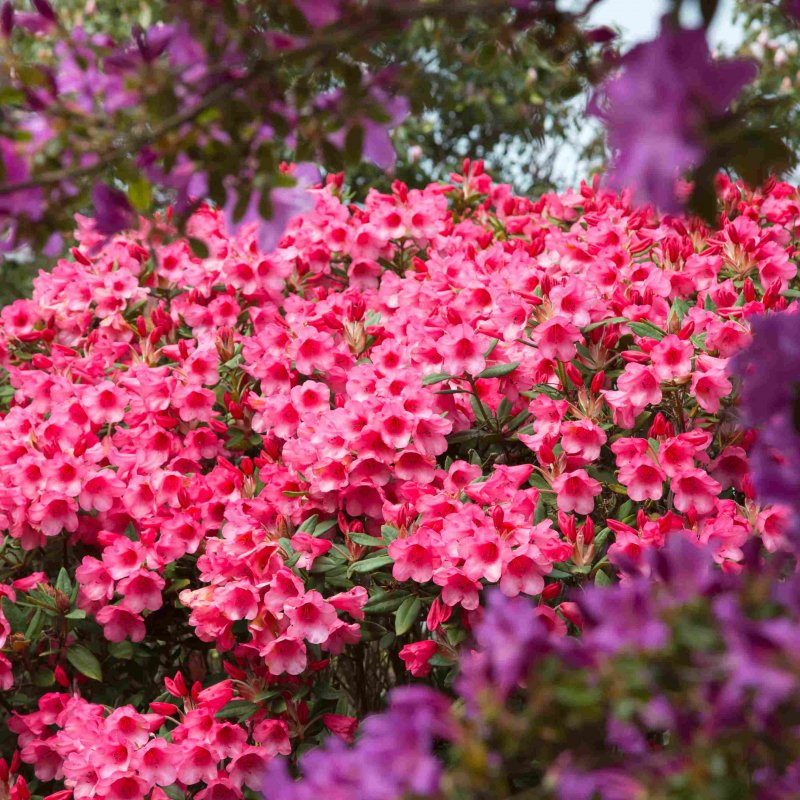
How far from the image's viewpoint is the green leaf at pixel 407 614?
1.76 m

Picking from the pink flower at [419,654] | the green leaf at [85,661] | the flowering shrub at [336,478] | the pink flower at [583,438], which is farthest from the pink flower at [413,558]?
the green leaf at [85,661]

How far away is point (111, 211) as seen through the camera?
3.94 feet

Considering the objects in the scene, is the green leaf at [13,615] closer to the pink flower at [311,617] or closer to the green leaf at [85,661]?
the green leaf at [85,661]

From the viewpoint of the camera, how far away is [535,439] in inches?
75.6

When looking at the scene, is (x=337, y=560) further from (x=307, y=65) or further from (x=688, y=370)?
(x=307, y=65)

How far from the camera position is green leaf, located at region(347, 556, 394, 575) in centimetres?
181

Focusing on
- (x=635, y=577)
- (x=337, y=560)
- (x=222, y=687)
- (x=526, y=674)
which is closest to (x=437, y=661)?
(x=337, y=560)

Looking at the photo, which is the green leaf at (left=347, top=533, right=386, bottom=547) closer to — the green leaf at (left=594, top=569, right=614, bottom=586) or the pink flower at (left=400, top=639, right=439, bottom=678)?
the pink flower at (left=400, top=639, right=439, bottom=678)

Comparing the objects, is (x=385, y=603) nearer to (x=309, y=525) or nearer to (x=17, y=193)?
(x=309, y=525)

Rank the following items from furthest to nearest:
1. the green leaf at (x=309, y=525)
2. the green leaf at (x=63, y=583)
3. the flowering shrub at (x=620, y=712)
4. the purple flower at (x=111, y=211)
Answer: the green leaf at (x=63, y=583), the green leaf at (x=309, y=525), the purple flower at (x=111, y=211), the flowering shrub at (x=620, y=712)

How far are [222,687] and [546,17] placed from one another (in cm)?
128

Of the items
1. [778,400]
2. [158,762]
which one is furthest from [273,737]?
[778,400]

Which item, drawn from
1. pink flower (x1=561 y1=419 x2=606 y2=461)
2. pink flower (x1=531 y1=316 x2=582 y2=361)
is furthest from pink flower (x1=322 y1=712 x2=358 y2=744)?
pink flower (x1=531 y1=316 x2=582 y2=361)

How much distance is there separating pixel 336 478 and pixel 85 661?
63 cm
